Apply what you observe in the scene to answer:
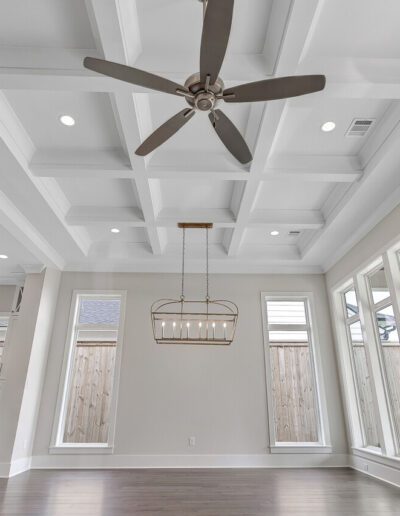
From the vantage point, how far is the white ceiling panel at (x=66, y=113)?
2.99 meters

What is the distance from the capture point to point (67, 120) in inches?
128

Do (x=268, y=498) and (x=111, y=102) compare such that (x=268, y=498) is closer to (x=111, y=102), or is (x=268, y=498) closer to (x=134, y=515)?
(x=134, y=515)

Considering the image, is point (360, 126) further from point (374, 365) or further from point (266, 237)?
point (374, 365)

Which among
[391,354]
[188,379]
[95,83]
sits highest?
[95,83]

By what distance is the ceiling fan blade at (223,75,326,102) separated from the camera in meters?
1.83

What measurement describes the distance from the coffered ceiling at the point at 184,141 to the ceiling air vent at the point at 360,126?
0.04 m

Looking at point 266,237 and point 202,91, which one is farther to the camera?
point 266,237

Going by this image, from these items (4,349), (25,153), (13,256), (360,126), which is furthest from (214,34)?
(4,349)

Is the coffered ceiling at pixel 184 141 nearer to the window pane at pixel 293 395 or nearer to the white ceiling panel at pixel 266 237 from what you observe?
the white ceiling panel at pixel 266 237

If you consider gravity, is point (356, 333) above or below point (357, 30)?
below

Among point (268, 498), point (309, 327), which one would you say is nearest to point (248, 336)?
point (309, 327)

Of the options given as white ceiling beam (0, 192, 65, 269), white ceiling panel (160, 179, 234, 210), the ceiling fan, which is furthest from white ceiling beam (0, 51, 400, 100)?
white ceiling beam (0, 192, 65, 269)

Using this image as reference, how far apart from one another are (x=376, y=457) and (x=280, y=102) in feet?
14.5

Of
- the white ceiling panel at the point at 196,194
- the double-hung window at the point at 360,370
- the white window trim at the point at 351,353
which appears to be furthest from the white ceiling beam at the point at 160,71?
the double-hung window at the point at 360,370
